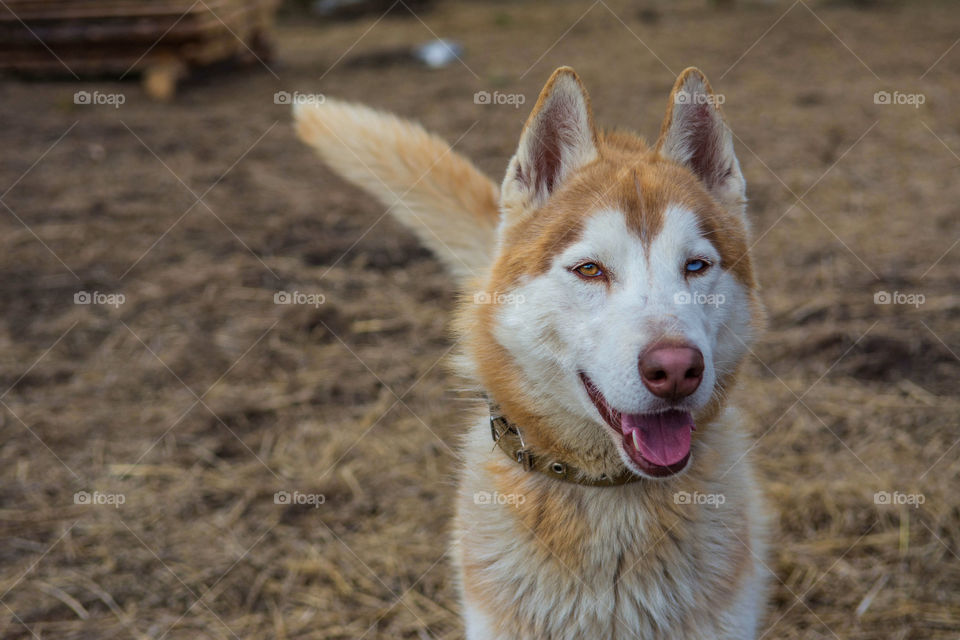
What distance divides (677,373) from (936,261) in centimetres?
381

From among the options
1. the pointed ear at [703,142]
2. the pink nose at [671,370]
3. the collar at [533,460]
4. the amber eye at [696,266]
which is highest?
the pointed ear at [703,142]

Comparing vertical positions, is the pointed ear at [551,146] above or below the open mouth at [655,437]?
above

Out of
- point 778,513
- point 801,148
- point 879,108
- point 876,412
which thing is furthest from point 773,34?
point 778,513

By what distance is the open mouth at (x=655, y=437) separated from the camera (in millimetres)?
2039

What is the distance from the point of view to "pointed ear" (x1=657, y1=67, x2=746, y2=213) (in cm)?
242

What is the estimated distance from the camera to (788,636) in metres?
2.79

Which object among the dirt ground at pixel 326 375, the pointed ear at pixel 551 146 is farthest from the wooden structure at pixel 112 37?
the pointed ear at pixel 551 146

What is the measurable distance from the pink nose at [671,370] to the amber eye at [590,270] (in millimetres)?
359

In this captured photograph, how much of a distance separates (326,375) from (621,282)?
238 cm

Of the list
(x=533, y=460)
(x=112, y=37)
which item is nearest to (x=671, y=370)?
(x=533, y=460)

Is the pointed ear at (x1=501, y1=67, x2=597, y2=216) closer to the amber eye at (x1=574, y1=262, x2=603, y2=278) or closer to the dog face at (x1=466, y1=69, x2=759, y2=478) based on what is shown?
the dog face at (x1=466, y1=69, x2=759, y2=478)

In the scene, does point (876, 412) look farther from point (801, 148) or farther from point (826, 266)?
point (801, 148)

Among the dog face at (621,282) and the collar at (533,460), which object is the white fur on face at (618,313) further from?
the collar at (533,460)

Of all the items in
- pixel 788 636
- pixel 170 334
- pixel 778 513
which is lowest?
pixel 788 636
